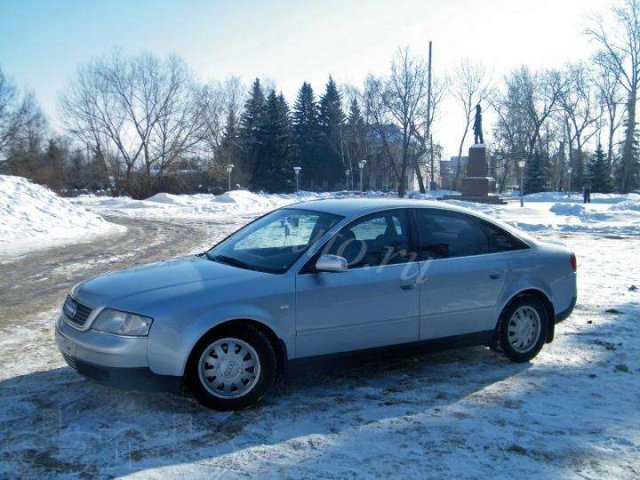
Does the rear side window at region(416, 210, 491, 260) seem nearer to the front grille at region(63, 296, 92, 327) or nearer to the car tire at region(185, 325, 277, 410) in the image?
the car tire at region(185, 325, 277, 410)

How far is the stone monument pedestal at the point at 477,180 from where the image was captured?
44.7m

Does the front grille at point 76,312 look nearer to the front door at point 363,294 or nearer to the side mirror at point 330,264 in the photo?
the front door at point 363,294

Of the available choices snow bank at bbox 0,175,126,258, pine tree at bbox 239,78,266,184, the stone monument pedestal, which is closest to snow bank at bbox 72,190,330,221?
snow bank at bbox 0,175,126,258

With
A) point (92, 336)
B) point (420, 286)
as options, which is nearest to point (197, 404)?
point (92, 336)

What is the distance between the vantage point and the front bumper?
3977 millimetres

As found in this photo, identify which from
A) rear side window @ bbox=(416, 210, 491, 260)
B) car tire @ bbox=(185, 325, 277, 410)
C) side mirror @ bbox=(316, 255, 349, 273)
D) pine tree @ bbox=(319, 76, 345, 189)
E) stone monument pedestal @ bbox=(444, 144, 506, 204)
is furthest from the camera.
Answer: pine tree @ bbox=(319, 76, 345, 189)

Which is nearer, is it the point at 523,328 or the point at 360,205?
the point at 360,205

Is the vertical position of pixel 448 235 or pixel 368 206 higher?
pixel 368 206

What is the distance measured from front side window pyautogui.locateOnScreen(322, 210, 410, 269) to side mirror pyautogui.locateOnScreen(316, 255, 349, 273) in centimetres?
21

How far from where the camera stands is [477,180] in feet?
148

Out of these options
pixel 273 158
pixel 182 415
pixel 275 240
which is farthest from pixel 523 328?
pixel 273 158

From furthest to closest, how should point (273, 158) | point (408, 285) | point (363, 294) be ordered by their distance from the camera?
point (273, 158)
point (408, 285)
point (363, 294)

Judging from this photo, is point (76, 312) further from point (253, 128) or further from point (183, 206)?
point (253, 128)

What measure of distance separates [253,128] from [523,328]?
225 ft
